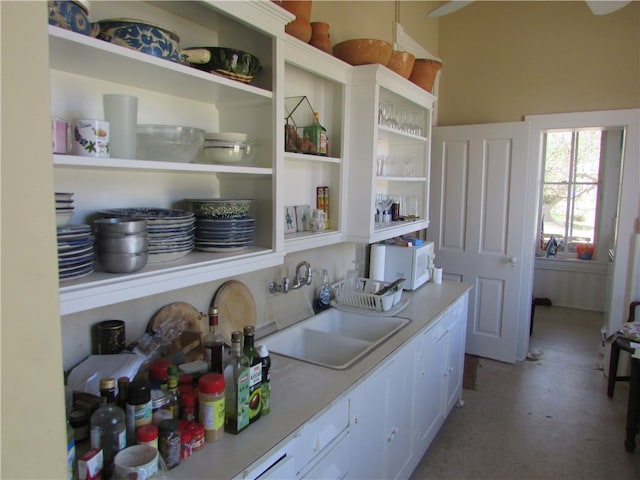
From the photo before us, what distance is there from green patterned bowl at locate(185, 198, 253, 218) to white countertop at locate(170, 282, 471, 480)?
622 mm

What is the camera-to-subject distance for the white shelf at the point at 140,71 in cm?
104

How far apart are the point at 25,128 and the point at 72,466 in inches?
30.0

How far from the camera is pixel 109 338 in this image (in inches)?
53.6

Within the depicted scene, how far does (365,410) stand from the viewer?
1.75 m

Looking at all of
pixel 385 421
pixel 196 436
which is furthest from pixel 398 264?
pixel 196 436

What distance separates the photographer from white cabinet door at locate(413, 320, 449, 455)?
2.31m

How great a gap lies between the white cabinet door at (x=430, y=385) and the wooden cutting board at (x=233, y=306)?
0.89m

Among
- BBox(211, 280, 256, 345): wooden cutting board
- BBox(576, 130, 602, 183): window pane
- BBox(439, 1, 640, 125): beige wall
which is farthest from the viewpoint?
BBox(576, 130, 602, 183): window pane

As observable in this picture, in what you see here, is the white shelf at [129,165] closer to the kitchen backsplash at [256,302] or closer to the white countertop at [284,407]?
the kitchen backsplash at [256,302]

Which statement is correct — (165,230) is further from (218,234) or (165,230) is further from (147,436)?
(147,436)

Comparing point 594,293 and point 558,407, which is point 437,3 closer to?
point 558,407

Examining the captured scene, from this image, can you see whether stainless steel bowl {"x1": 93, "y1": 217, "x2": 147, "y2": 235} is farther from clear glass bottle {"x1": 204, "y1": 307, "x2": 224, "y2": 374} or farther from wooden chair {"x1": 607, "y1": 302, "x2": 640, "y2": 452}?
wooden chair {"x1": 607, "y1": 302, "x2": 640, "y2": 452}

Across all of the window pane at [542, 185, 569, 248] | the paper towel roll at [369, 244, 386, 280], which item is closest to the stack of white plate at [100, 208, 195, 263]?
the paper towel roll at [369, 244, 386, 280]

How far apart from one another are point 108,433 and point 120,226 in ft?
1.63
